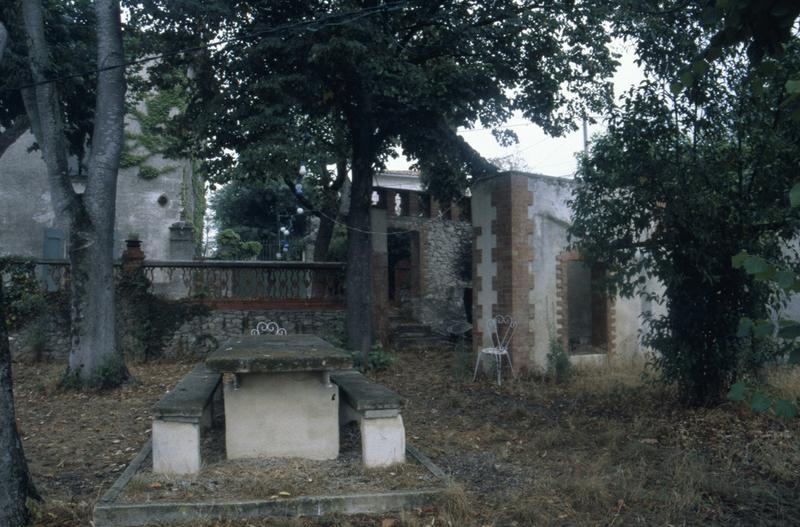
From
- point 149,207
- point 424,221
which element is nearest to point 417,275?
point 424,221

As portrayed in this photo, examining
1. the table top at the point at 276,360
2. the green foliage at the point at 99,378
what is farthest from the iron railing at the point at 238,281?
the table top at the point at 276,360

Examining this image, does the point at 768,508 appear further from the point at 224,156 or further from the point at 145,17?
the point at 145,17

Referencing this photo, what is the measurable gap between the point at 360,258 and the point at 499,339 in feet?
10.5

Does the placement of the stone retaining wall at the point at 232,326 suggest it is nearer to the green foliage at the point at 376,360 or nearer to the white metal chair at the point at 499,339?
the green foliage at the point at 376,360

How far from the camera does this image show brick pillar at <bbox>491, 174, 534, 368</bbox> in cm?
1168

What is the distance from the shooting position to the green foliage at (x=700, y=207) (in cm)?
690

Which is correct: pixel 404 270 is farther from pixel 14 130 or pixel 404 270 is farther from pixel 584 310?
pixel 14 130

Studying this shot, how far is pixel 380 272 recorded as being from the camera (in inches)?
607

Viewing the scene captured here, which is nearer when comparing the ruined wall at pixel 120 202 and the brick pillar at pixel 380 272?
the brick pillar at pixel 380 272

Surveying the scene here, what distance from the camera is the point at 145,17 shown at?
11.6 m

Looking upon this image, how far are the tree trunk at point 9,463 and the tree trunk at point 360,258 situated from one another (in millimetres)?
8549

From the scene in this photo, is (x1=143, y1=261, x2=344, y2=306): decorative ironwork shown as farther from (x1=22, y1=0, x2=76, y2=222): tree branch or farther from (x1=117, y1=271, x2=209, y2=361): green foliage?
(x1=22, y1=0, x2=76, y2=222): tree branch

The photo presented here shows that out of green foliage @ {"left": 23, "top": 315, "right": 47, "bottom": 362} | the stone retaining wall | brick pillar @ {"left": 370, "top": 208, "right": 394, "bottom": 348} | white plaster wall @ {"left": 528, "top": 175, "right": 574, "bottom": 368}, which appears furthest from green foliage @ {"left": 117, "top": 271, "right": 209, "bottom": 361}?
white plaster wall @ {"left": 528, "top": 175, "right": 574, "bottom": 368}

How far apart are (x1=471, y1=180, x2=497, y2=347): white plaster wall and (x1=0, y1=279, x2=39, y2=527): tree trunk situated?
860cm
